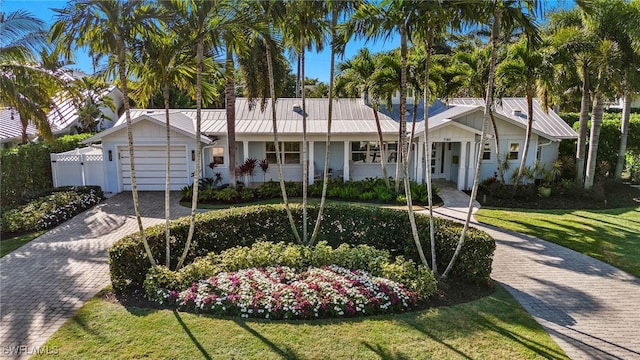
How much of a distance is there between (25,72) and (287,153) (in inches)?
420

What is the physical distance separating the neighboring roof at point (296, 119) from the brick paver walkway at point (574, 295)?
902 cm

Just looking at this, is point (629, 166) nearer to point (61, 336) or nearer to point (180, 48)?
point (180, 48)

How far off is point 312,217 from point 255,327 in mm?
4646

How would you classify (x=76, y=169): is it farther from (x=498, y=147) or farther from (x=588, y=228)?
(x=588, y=228)

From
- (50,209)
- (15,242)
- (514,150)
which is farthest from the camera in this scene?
(514,150)

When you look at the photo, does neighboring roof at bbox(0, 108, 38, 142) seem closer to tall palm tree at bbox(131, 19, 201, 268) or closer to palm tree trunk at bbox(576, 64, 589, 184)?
tall palm tree at bbox(131, 19, 201, 268)

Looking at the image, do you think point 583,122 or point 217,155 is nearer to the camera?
point 583,122

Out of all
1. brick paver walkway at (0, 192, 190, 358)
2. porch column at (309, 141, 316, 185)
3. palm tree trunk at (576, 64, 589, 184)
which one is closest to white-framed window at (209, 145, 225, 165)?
porch column at (309, 141, 316, 185)

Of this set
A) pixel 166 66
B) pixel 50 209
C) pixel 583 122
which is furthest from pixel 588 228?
pixel 50 209

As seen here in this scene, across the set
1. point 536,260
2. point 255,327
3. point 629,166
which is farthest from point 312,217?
point 629,166

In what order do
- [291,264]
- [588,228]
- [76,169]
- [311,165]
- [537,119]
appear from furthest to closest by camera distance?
[537,119], [311,165], [76,169], [588,228], [291,264]

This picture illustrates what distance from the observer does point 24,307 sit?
24.9 feet

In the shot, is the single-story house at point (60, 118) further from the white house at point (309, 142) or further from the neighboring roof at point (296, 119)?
the neighboring roof at point (296, 119)

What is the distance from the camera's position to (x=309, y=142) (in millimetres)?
18906
